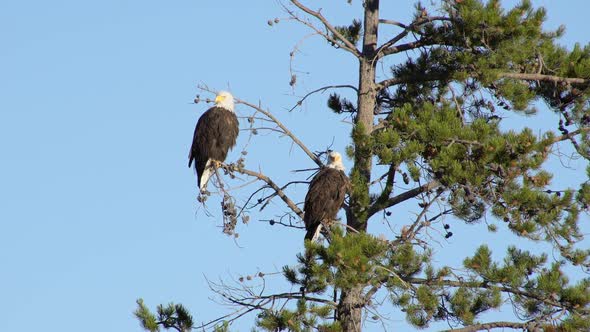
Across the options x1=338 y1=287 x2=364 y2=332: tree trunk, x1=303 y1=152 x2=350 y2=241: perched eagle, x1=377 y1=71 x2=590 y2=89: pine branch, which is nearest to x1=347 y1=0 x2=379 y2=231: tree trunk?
x1=377 y1=71 x2=590 y2=89: pine branch

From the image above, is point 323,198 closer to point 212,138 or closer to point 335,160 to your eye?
point 335,160

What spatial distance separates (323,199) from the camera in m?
10.2

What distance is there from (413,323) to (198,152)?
12.3 ft

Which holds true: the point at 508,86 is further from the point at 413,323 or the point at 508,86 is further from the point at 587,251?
the point at 413,323

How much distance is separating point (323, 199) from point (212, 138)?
5.83ft

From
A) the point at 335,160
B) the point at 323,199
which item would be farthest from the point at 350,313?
the point at 335,160

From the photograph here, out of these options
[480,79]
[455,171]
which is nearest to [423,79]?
[480,79]

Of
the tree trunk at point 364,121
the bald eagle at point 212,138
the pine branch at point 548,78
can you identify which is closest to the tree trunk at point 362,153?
the tree trunk at point 364,121

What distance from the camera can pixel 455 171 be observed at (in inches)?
337

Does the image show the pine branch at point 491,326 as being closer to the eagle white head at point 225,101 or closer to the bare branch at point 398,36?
the bare branch at point 398,36

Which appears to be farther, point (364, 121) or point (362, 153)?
point (364, 121)

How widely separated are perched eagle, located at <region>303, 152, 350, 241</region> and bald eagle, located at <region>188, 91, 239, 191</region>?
1.44 m

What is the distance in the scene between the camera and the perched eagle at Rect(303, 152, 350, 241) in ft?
33.1

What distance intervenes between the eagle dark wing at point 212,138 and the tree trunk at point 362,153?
2.03 m
